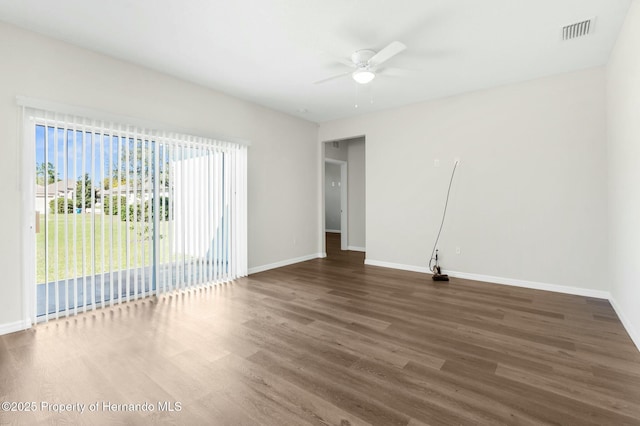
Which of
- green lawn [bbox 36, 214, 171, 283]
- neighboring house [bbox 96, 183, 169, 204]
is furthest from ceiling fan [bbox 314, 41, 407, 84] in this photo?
green lawn [bbox 36, 214, 171, 283]

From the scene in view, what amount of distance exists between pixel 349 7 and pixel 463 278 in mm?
4218

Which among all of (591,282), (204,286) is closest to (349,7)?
(204,286)

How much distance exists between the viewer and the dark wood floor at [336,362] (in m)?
1.68

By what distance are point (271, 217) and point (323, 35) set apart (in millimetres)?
3308

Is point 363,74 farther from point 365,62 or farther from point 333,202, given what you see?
point 333,202

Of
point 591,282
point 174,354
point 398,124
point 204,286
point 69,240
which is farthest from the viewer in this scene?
point 398,124

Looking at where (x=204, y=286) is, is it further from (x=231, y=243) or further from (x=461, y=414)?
(x=461, y=414)

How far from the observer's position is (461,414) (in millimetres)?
1653

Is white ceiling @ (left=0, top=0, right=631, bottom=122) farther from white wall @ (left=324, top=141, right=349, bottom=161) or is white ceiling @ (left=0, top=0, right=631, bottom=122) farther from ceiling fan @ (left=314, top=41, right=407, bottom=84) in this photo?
white wall @ (left=324, top=141, right=349, bottom=161)

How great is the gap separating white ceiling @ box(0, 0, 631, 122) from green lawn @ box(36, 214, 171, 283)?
77.8 inches

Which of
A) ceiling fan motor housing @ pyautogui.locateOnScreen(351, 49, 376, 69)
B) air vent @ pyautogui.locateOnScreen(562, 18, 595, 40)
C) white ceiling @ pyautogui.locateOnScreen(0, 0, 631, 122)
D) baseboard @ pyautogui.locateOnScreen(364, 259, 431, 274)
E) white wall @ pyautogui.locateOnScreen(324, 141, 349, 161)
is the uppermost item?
white ceiling @ pyautogui.locateOnScreen(0, 0, 631, 122)

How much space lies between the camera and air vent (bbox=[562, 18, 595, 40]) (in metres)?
2.79

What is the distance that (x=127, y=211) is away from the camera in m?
3.49

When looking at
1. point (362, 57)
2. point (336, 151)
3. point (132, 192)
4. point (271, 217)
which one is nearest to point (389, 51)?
point (362, 57)
